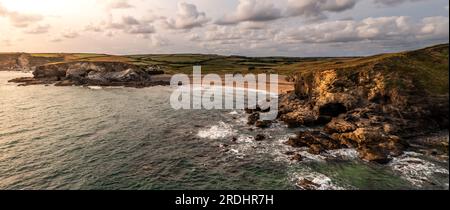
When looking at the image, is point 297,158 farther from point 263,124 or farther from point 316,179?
point 263,124

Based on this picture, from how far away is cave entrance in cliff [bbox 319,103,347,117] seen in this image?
44991 mm

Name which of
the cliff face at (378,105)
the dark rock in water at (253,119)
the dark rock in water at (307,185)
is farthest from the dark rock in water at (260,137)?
the dark rock in water at (307,185)

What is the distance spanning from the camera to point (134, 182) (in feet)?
84.5

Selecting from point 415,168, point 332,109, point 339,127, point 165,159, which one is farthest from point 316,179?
point 332,109

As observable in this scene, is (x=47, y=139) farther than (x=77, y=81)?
No

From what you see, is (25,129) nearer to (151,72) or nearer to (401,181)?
(401,181)

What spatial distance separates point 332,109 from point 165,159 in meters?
29.2

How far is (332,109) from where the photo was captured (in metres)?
45.8

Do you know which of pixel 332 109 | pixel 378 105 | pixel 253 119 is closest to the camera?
pixel 378 105

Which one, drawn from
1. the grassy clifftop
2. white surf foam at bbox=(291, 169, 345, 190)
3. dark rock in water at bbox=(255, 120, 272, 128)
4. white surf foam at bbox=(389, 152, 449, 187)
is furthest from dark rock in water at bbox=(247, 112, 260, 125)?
white surf foam at bbox=(389, 152, 449, 187)

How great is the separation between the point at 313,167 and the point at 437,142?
53.4ft

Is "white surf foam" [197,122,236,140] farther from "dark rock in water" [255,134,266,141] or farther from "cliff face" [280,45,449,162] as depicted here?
"cliff face" [280,45,449,162]

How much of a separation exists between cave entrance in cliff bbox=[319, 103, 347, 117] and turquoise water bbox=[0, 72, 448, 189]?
323 inches
